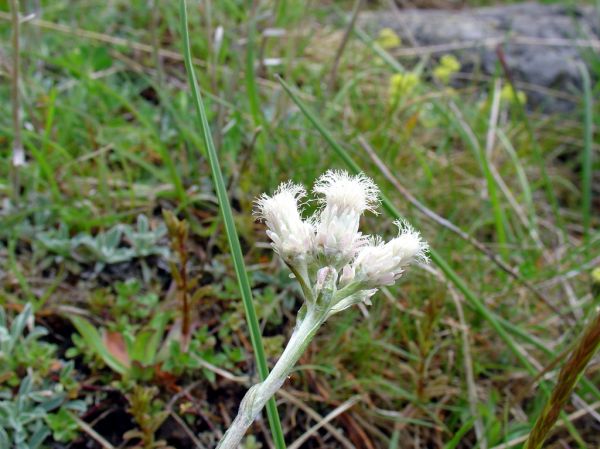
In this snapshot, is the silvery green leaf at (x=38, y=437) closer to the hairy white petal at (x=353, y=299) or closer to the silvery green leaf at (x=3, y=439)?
the silvery green leaf at (x=3, y=439)

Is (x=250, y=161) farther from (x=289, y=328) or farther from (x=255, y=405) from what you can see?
(x=255, y=405)

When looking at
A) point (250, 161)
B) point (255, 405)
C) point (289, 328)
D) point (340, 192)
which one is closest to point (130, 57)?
point (250, 161)

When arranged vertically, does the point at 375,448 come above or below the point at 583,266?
below

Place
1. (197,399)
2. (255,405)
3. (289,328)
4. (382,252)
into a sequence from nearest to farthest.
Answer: (255,405) → (382,252) → (197,399) → (289,328)

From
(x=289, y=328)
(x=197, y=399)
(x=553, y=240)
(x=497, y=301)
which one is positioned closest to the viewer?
(x=197, y=399)

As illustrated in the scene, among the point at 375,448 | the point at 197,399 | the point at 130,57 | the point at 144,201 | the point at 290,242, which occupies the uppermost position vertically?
Answer: the point at 290,242

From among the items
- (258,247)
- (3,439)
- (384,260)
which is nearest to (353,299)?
(384,260)

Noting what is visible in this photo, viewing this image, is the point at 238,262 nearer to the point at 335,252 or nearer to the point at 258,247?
the point at 335,252
